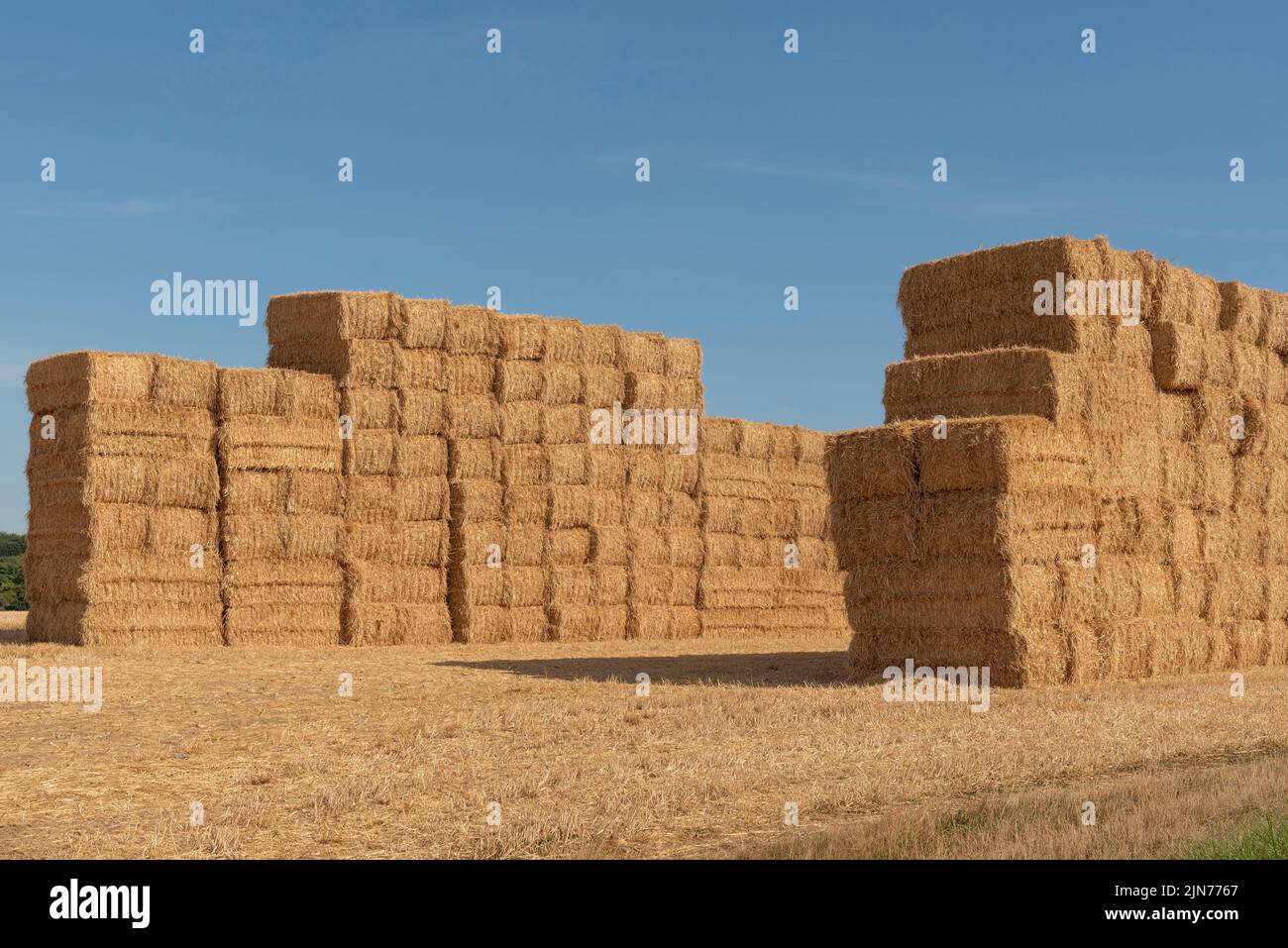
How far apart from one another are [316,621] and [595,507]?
5.58m

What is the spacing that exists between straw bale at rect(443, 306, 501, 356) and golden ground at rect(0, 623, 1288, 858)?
8.36 m

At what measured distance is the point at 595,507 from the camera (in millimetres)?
24906

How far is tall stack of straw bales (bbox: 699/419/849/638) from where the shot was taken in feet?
88.7

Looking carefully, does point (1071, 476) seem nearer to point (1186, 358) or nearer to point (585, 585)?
point (1186, 358)

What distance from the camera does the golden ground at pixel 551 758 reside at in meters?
7.73

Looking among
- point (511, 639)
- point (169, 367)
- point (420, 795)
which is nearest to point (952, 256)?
point (511, 639)

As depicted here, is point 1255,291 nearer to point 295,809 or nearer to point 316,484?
point 316,484

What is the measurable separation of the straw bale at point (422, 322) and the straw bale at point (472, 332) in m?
0.11

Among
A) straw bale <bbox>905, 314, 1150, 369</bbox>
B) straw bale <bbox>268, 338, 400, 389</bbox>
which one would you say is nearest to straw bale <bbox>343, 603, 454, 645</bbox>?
straw bale <bbox>268, 338, 400, 389</bbox>

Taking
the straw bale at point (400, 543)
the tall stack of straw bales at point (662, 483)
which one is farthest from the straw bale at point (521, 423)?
the straw bale at point (400, 543)

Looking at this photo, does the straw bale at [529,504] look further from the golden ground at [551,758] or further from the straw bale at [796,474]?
the golden ground at [551,758]

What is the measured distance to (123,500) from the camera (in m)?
20.3

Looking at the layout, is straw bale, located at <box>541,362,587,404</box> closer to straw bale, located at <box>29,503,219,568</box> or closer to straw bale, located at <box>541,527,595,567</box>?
straw bale, located at <box>541,527,595,567</box>
